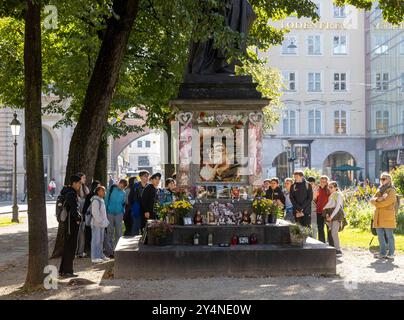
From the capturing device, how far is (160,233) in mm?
12703

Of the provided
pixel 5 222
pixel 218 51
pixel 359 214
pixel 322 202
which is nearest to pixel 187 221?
pixel 218 51

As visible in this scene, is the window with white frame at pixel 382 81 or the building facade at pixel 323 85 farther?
the building facade at pixel 323 85

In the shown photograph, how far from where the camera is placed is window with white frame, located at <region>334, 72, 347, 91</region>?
5975cm

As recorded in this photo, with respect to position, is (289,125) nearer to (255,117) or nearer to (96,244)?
(96,244)

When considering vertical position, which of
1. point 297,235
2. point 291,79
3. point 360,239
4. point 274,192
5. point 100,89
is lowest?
point 360,239

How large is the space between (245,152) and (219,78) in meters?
1.55

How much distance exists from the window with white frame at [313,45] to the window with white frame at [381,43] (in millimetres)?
4451

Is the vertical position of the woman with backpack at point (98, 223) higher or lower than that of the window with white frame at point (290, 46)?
lower

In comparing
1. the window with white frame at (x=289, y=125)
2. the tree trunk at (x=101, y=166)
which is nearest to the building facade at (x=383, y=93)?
the window with white frame at (x=289, y=125)

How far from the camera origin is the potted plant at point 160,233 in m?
12.7

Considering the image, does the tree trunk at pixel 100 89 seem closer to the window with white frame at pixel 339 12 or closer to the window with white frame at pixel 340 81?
the window with white frame at pixel 340 81

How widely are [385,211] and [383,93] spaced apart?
45257 mm

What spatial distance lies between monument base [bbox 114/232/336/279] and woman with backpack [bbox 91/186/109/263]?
2711 millimetres

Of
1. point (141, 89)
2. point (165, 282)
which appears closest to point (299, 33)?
point (141, 89)
